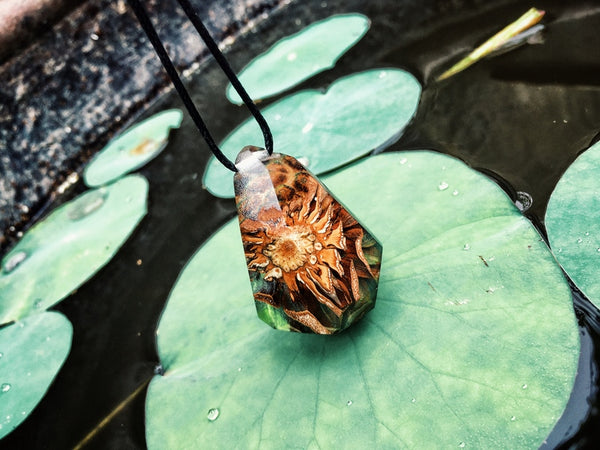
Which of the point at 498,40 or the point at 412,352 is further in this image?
the point at 498,40

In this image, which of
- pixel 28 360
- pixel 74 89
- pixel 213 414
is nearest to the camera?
pixel 213 414

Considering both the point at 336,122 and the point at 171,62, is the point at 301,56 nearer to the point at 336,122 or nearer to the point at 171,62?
the point at 336,122

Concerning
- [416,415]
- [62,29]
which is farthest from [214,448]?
[62,29]

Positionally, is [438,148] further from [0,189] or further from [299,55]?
[0,189]

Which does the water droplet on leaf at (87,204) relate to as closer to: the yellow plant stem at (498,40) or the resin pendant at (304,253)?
the resin pendant at (304,253)

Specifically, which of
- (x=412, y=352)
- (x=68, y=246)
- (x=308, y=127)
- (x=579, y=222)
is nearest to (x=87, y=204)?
(x=68, y=246)

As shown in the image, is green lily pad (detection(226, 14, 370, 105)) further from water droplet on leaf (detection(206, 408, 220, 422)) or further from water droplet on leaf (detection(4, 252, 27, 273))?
water droplet on leaf (detection(206, 408, 220, 422))
